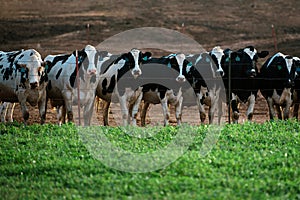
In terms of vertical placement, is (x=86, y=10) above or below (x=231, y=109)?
above

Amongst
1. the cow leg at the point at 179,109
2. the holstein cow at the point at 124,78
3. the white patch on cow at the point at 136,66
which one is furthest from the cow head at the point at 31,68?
the cow leg at the point at 179,109

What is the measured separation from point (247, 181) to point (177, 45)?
38.5 metres

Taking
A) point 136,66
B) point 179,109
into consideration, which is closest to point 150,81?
point 136,66

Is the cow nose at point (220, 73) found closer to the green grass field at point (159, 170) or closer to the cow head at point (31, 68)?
the green grass field at point (159, 170)

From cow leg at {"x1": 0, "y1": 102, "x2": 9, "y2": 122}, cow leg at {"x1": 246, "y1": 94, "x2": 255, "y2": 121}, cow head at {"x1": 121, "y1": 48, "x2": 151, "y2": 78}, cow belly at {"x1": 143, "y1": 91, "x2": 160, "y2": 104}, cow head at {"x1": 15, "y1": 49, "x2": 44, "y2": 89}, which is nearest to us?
cow head at {"x1": 15, "y1": 49, "x2": 44, "y2": 89}

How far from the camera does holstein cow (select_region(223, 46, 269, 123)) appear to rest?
20058 millimetres

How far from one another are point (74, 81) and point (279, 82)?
A: 5624 mm

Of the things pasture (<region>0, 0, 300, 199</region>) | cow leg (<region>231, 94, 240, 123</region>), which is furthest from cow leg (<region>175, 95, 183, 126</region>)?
pasture (<region>0, 0, 300, 199</region>)

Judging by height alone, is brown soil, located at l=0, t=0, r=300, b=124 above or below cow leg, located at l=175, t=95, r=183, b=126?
above

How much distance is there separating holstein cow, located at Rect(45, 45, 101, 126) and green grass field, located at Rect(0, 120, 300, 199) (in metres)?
3.92

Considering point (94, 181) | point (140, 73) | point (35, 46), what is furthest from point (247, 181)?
point (35, 46)

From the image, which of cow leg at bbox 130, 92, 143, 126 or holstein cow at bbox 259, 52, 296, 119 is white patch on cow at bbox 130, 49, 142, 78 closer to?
cow leg at bbox 130, 92, 143, 126

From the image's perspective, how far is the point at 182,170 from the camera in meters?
11.7

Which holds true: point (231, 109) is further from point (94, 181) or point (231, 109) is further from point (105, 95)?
point (94, 181)
